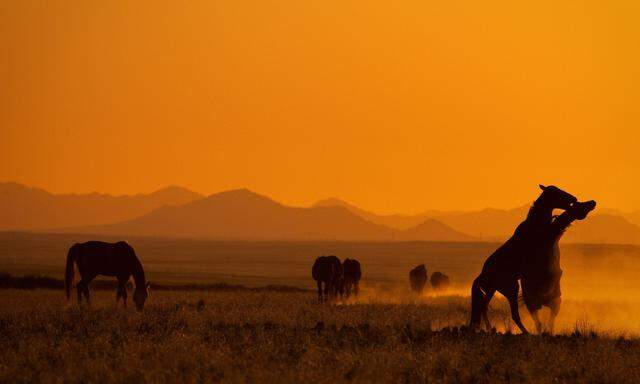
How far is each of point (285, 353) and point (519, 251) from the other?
5.94 m

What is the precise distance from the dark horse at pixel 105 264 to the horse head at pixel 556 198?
13.8 meters

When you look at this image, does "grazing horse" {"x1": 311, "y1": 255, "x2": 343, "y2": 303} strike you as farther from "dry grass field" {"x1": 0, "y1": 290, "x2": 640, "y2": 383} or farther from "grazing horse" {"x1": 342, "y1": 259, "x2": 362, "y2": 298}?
"dry grass field" {"x1": 0, "y1": 290, "x2": 640, "y2": 383}

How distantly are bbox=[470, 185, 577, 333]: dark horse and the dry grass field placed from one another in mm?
1404

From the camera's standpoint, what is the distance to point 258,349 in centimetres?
1736

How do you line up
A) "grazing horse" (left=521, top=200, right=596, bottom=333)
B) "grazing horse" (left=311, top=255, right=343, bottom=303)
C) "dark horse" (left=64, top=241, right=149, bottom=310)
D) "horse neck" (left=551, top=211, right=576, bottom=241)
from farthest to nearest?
1. "grazing horse" (left=311, top=255, right=343, bottom=303)
2. "dark horse" (left=64, top=241, right=149, bottom=310)
3. "grazing horse" (left=521, top=200, right=596, bottom=333)
4. "horse neck" (left=551, top=211, right=576, bottom=241)

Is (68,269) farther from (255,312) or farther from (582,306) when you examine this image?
(582,306)

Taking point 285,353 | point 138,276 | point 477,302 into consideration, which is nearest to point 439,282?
point 138,276

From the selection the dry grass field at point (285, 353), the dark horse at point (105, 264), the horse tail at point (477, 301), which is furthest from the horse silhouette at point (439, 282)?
the horse tail at point (477, 301)

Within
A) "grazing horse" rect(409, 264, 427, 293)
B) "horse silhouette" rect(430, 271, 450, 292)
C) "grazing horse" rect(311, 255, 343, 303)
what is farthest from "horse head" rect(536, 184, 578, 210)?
"horse silhouette" rect(430, 271, 450, 292)

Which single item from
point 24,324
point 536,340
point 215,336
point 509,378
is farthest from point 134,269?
point 509,378

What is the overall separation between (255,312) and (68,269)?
7438 mm

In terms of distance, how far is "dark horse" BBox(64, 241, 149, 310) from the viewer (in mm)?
29172

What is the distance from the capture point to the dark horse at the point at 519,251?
1934cm

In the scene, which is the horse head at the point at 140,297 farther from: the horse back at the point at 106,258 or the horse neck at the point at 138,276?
the horse back at the point at 106,258
